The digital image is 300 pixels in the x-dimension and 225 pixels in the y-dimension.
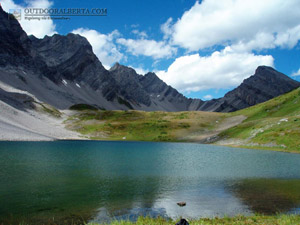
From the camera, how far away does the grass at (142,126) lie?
13930 centimetres

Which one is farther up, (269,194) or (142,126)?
(142,126)

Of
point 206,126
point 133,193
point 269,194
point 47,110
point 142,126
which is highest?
point 47,110

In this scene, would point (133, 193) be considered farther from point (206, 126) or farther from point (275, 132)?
point (206, 126)

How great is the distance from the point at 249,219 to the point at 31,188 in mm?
22962

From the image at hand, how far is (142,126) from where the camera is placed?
154 m

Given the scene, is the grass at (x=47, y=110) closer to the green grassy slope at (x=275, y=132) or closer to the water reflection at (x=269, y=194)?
the green grassy slope at (x=275, y=132)

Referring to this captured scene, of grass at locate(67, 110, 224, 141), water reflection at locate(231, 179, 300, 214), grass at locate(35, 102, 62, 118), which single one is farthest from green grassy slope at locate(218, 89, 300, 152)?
grass at locate(35, 102, 62, 118)

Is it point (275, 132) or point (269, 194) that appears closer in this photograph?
point (269, 194)

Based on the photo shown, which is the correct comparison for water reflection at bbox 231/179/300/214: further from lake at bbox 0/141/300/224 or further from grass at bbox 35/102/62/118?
grass at bbox 35/102/62/118

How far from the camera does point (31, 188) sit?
2639 centimetres

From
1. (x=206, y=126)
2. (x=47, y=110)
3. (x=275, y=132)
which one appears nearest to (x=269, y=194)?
(x=275, y=132)

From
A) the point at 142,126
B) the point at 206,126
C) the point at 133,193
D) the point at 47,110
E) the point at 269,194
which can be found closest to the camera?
the point at 269,194

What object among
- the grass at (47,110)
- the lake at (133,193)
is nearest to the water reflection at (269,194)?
the lake at (133,193)

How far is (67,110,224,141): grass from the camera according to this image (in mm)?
139300
